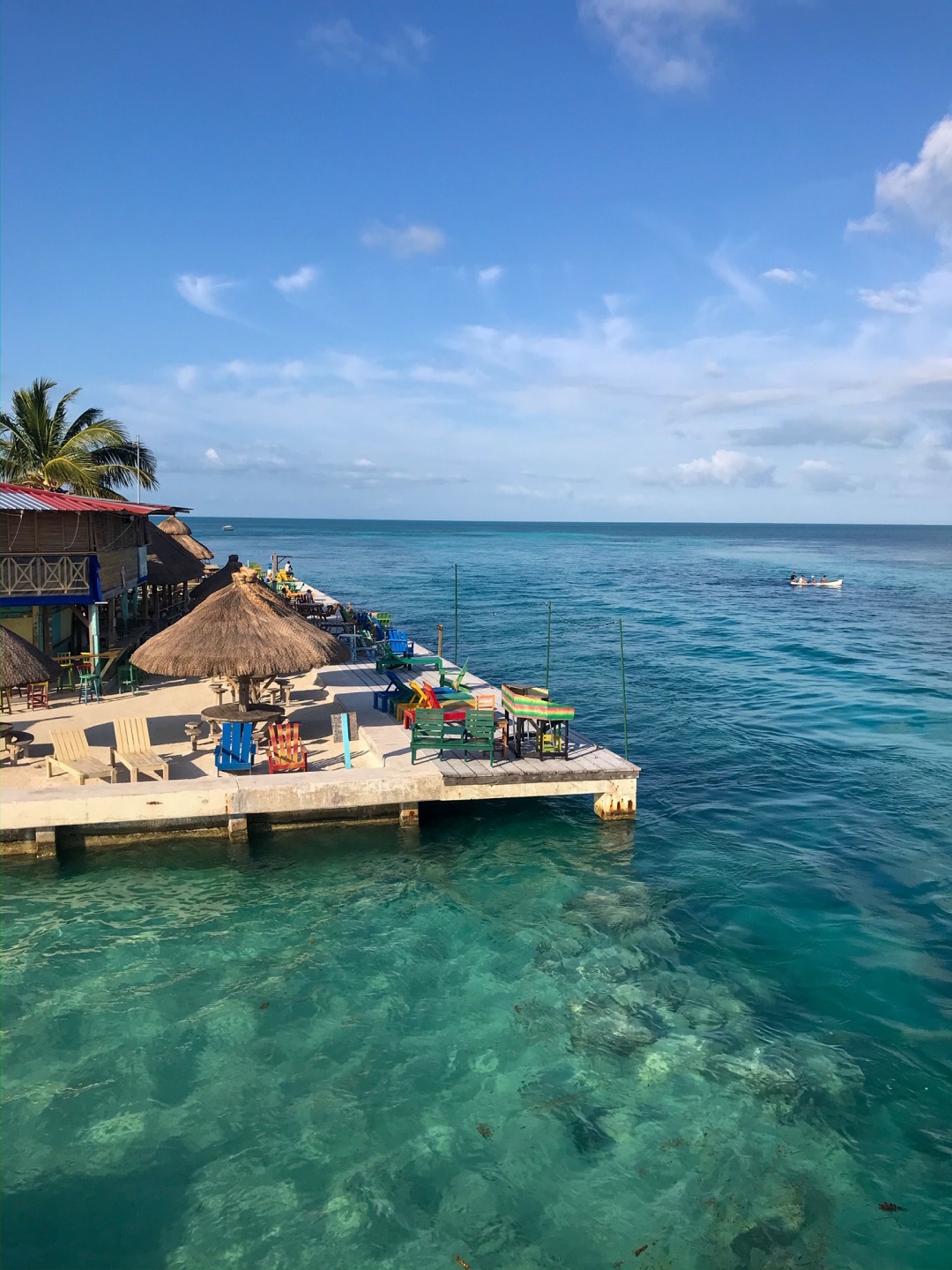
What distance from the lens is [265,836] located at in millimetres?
13180

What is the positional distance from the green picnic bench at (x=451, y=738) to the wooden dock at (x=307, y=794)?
0.27 meters

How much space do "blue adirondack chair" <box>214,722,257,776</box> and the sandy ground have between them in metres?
0.37

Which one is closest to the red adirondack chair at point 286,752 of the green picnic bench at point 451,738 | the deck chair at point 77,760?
the green picnic bench at point 451,738

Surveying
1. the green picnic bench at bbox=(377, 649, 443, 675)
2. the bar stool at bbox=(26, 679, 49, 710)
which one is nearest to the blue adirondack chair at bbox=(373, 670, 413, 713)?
the green picnic bench at bbox=(377, 649, 443, 675)

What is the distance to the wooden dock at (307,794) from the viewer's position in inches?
471

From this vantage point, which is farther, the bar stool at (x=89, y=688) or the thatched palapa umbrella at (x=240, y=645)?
the bar stool at (x=89, y=688)

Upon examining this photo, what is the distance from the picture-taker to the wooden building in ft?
59.7

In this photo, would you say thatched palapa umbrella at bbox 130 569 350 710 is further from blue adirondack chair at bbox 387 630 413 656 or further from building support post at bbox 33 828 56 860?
blue adirondack chair at bbox 387 630 413 656

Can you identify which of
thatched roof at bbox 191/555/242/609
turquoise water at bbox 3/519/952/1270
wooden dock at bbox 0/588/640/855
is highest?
thatched roof at bbox 191/555/242/609

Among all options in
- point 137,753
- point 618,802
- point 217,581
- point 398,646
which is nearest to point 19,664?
point 137,753

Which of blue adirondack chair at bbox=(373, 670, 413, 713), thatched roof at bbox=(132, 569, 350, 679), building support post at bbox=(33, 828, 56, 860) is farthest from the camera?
blue adirondack chair at bbox=(373, 670, 413, 713)

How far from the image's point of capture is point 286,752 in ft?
44.3

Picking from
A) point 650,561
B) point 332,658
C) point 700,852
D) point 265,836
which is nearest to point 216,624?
point 332,658

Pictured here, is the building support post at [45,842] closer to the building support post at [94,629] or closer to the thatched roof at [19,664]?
the thatched roof at [19,664]
